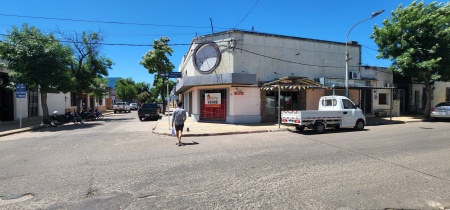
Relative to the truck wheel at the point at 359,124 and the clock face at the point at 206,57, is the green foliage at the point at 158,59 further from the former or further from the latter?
the truck wheel at the point at 359,124

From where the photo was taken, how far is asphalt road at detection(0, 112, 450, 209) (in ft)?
14.5

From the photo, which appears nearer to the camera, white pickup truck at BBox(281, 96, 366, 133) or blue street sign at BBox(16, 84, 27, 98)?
white pickup truck at BBox(281, 96, 366, 133)

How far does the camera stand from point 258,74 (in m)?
18.6

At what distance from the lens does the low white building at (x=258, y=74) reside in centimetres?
1784

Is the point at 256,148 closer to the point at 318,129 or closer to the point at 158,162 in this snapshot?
the point at 158,162

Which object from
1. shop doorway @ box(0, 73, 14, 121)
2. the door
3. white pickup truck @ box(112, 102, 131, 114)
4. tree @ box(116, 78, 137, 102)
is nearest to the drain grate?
the door

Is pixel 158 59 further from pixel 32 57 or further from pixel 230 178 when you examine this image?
pixel 230 178

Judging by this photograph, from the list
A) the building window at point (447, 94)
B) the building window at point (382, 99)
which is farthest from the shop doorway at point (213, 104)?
the building window at point (447, 94)

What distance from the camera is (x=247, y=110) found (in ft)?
59.9

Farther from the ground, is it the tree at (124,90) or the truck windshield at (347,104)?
the tree at (124,90)

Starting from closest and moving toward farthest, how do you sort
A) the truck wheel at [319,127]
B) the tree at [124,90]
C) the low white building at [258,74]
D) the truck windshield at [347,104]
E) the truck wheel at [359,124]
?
the truck wheel at [319,127]
the truck windshield at [347,104]
the truck wheel at [359,124]
the low white building at [258,74]
the tree at [124,90]

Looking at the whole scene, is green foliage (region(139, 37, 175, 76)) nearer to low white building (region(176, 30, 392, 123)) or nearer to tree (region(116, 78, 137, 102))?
low white building (region(176, 30, 392, 123))

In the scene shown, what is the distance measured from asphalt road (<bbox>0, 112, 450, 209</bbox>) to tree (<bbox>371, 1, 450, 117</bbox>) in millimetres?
12310

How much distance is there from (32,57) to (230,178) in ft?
58.8
